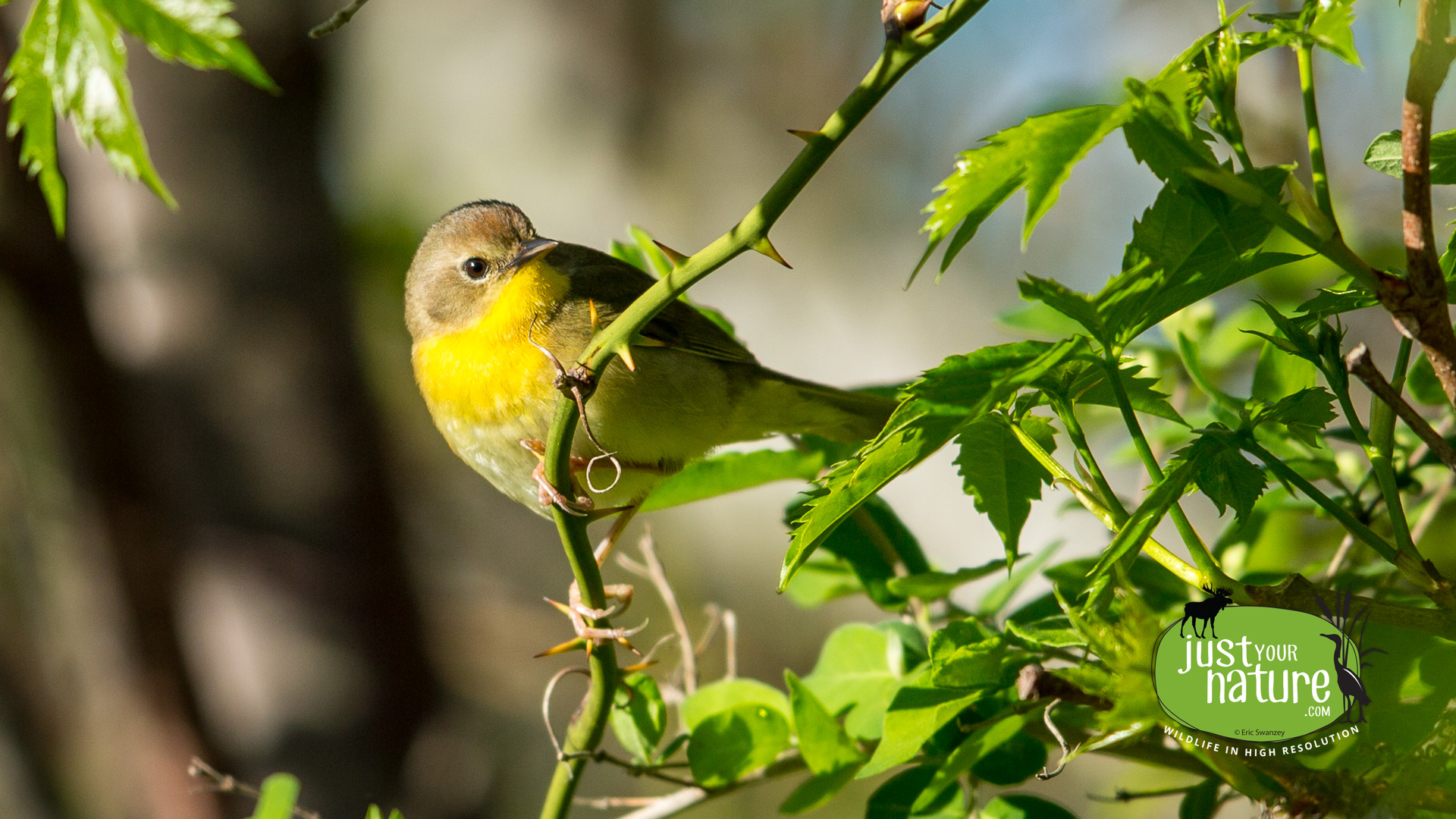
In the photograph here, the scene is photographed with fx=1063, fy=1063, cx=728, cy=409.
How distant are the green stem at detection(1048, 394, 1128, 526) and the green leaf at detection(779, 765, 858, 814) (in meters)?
0.60

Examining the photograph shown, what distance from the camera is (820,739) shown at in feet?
4.64

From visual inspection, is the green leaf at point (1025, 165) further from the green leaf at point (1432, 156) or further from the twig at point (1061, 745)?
the twig at point (1061, 745)

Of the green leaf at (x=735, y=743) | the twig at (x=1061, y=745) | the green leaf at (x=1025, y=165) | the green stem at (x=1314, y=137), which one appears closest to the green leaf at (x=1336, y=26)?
the green stem at (x=1314, y=137)

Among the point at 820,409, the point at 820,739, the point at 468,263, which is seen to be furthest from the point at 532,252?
the point at 820,739

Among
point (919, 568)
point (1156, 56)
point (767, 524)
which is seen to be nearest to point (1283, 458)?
point (919, 568)

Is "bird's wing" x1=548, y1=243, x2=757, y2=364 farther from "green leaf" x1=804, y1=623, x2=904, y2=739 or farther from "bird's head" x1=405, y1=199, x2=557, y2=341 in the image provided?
"green leaf" x1=804, y1=623, x2=904, y2=739

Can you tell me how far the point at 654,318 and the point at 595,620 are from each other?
1204mm

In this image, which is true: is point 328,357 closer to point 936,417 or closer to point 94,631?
point 94,631

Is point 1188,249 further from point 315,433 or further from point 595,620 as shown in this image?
point 315,433

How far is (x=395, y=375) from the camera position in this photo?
842 cm

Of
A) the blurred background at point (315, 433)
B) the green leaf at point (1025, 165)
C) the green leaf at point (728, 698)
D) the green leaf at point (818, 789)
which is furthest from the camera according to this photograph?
the blurred background at point (315, 433)

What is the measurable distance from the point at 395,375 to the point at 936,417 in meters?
8.06

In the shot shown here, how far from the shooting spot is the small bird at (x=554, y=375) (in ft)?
7.58

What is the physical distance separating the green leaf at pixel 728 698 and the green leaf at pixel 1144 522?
0.81 m
